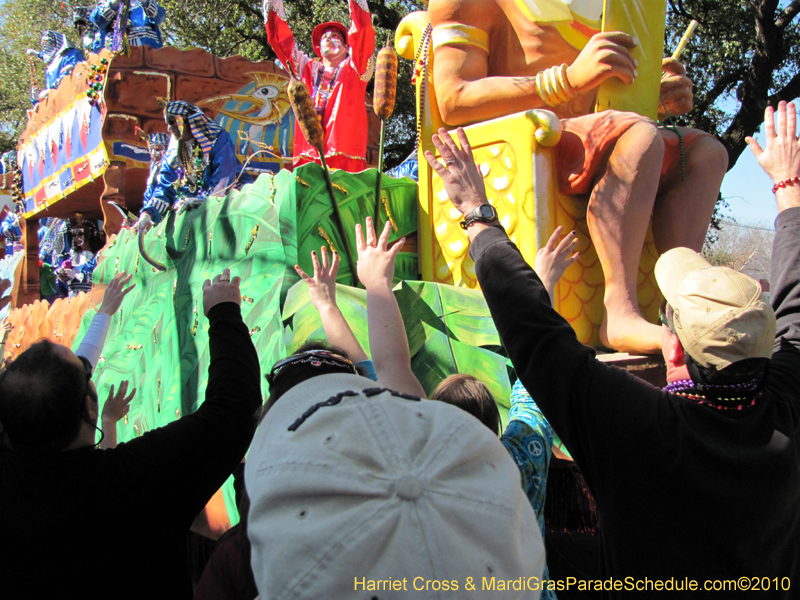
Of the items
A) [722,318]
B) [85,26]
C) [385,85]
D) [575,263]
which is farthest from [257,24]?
[722,318]

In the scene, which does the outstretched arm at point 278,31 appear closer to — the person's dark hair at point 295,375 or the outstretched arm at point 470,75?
the outstretched arm at point 470,75

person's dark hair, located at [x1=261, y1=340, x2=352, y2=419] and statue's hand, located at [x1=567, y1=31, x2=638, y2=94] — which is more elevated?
statue's hand, located at [x1=567, y1=31, x2=638, y2=94]

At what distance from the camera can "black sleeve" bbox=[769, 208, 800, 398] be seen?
125cm

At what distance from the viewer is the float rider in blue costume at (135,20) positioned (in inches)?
272

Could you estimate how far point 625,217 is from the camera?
2395mm

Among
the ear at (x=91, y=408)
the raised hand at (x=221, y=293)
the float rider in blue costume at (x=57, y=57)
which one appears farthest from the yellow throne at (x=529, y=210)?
the float rider in blue costume at (x=57, y=57)

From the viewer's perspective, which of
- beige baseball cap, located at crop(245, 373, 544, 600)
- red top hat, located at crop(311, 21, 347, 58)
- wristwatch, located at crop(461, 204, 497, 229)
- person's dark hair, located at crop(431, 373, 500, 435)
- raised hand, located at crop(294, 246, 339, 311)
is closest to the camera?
beige baseball cap, located at crop(245, 373, 544, 600)

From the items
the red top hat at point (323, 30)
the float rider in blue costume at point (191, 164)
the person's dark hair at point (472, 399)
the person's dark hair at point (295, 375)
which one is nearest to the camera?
the person's dark hair at point (295, 375)

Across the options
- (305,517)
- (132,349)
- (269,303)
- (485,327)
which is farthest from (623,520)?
(132,349)

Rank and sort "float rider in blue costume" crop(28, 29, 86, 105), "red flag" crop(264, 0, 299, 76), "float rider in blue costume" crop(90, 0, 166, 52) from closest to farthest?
"red flag" crop(264, 0, 299, 76)
"float rider in blue costume" crop(90, 0, 166, 52)
"float rider in blue costume" crop(28, 29, 86, 105)

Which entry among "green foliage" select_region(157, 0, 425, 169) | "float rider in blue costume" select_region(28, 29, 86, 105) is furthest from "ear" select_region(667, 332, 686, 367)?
"float rider in blue costume" select_region(28, 29, 86, 105)

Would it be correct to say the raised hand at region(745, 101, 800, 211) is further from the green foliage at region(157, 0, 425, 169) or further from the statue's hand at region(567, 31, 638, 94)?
the green foliage at region(157, 0, 425, 169)

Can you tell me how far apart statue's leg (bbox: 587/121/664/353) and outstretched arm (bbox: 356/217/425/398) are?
1.06 metres

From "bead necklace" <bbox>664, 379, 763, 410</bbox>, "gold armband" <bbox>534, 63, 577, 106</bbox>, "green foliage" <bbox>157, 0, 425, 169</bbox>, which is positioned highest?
"green foliage" <bbox>157, 0, 425, 169</bbox>
